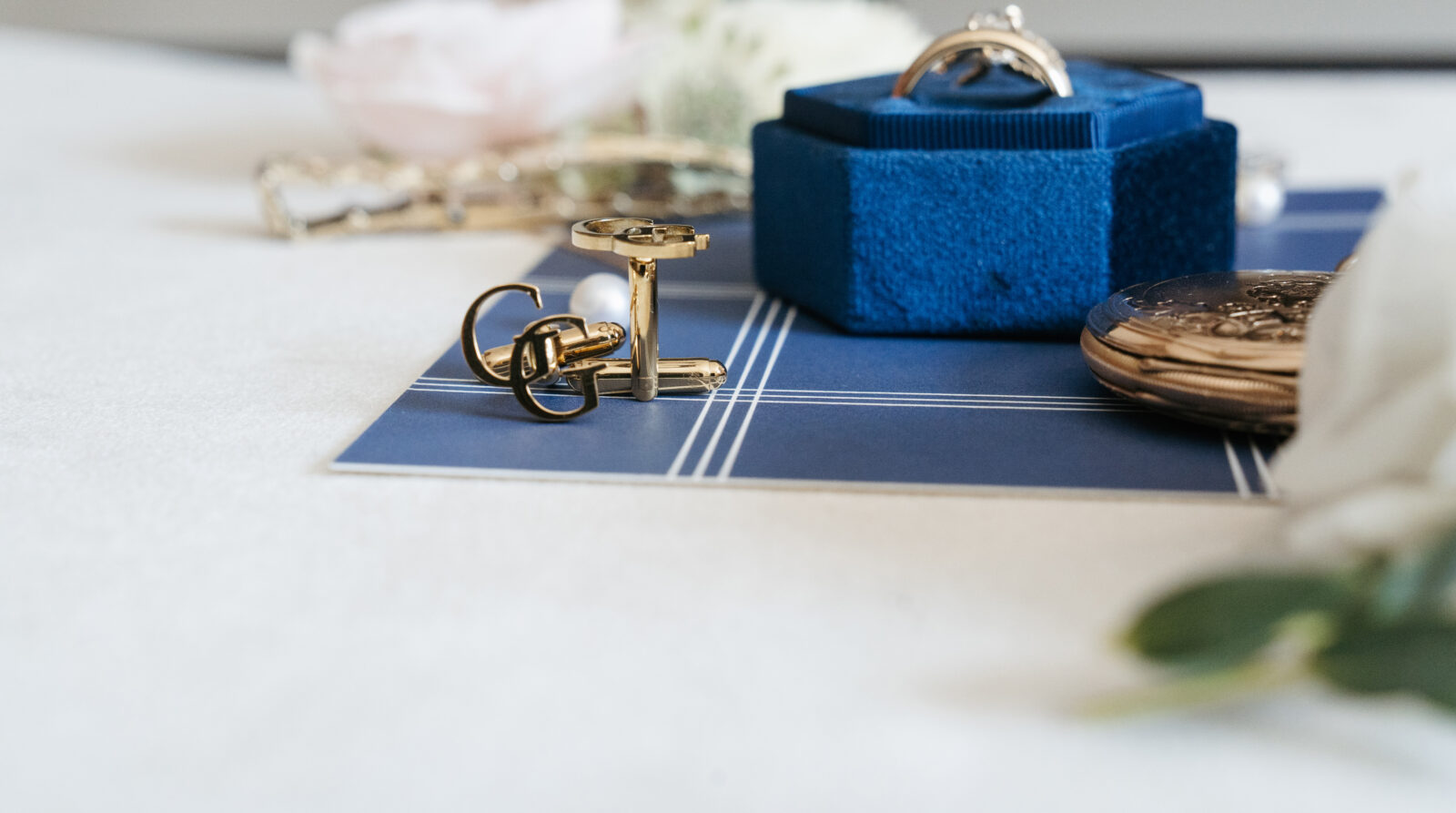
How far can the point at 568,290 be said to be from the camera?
36.6 inches

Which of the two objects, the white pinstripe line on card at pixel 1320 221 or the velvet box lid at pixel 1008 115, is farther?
the white pinstripe line on card at pixel 1320 221

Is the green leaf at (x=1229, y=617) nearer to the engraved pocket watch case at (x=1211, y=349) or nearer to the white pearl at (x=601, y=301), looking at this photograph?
the engraved pocket watch case at (x=1211, y=349)

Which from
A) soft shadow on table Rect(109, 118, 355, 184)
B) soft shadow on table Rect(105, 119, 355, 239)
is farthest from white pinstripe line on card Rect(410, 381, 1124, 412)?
soft shadow on table Rect(109, 118, 355, 184)

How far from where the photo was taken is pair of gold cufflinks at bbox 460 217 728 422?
2.11 feet

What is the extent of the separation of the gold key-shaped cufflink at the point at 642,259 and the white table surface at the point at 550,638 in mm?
115

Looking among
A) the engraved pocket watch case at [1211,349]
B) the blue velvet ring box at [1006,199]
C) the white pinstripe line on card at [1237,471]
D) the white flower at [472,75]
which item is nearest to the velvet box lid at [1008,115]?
the blue velvet ring box at [1006,199]

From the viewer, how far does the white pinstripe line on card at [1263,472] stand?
1.84 ft

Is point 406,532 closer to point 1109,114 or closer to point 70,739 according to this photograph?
point 70,739

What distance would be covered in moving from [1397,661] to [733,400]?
38 cm

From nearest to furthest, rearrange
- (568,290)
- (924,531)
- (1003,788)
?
1. (1003,788)
2. (924,531)
3. (568,290)

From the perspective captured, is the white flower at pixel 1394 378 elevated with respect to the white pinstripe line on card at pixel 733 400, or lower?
elevated

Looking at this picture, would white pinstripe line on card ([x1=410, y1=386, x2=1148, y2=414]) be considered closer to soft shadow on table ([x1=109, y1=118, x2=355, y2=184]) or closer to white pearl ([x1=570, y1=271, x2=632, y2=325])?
white pearl ([x1=570, y1=271, x2=632, y2=325])

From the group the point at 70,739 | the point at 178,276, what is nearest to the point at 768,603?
the point at 70,739

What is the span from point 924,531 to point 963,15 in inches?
62.4
